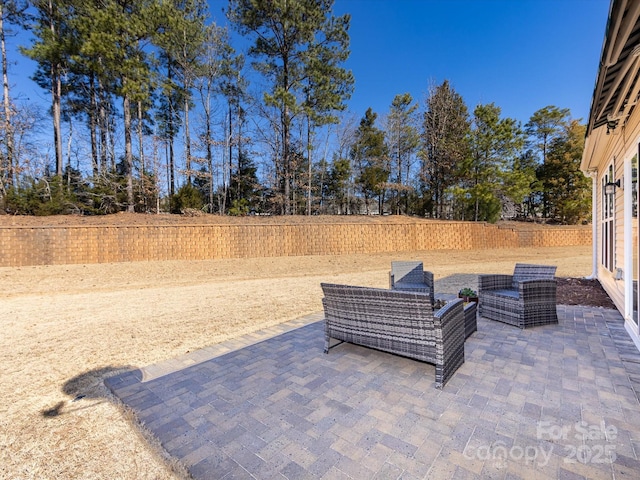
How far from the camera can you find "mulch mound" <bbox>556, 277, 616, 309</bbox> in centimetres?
498

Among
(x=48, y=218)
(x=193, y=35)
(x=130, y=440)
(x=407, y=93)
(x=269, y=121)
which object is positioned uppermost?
(x=193, y=35)

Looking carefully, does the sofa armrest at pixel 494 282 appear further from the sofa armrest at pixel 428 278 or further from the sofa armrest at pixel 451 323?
the sofa armrest at pixel 451 323

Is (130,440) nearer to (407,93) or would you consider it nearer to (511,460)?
(511,460)

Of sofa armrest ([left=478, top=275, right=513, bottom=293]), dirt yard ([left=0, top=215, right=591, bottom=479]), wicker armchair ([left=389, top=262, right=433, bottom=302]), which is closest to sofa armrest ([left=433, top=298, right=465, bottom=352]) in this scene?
sofa armrest ([left=478, top=275, right=513, bottom=293])

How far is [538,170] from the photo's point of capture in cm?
2147

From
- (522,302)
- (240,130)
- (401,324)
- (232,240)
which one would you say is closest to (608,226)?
(522,302)

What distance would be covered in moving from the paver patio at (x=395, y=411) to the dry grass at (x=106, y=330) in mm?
226

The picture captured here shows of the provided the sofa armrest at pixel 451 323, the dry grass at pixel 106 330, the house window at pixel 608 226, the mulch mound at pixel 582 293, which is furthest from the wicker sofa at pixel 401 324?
the house window at pixel 608 226

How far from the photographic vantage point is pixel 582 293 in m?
5.69

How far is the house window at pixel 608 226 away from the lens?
212 inches

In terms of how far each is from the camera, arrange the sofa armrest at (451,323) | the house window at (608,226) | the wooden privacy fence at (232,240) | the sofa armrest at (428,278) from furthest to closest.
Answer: the wooden privacy fence at (232,240), the house window at (608,226), the sofa armrest at (428,278), the sofa armrest at (451,323)

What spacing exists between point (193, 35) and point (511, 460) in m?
17.9

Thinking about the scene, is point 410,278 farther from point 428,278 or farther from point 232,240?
point 232,240

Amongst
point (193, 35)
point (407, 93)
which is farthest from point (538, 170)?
point (193, 35)
